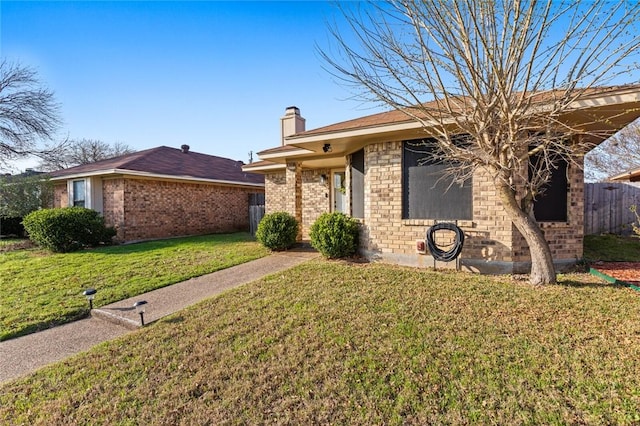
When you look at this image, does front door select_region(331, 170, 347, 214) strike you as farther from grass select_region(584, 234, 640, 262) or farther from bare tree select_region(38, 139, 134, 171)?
bare tree select_region(38, 139, 134, 171)

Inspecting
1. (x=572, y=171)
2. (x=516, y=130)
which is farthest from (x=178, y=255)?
(x=572, y=171)

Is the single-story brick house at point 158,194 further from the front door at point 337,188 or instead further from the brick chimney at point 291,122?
the front door at point 337,188

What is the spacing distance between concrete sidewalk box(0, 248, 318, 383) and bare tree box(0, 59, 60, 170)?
58.1ft

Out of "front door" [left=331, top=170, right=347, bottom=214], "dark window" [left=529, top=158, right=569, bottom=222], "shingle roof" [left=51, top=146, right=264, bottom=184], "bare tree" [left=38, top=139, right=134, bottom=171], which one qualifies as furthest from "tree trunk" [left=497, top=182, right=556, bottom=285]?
"bare tree" [left=38, top=139, right=134, bottom=171]

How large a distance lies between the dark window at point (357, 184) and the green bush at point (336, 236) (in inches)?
24.0

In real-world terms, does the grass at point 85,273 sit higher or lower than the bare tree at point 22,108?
lower

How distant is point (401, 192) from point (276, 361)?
4816 millimetres

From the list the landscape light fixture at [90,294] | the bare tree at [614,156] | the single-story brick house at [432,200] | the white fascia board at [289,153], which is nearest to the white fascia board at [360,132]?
the single-story brick house at [432,200]

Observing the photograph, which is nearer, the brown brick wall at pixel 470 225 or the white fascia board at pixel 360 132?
the brown brick wall at pixel 470 225

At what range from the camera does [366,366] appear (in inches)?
114

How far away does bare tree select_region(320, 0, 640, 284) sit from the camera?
4047 millimetres

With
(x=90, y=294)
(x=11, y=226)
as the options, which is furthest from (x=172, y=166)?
(x=90, y=294)

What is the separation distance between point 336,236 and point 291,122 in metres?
7.02

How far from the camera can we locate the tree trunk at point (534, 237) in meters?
4.89
